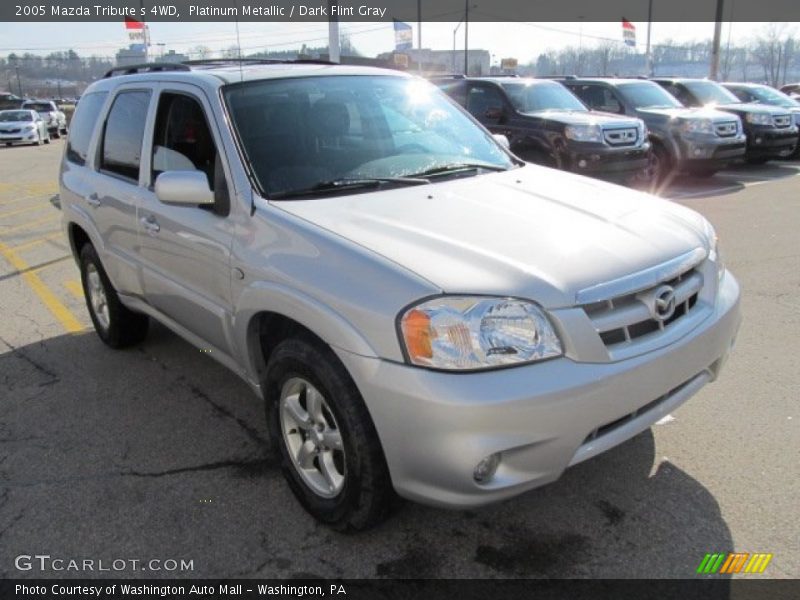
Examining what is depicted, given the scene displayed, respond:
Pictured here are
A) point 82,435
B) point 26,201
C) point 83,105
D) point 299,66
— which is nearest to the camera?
point 82,435

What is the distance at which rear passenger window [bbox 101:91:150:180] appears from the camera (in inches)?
161

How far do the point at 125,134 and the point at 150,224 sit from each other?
2.67 feet

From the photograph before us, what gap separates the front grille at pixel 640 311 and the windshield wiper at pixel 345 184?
1239mm

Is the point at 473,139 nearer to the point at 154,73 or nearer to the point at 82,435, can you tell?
the point at 154,73

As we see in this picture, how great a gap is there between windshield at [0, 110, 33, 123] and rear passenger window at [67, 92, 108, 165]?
26.9 m

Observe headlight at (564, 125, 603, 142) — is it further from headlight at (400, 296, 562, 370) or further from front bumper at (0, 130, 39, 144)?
front bumper at (0, 130, 39, 144)

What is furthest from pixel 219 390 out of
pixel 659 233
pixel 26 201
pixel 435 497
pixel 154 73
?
pixel 26 201

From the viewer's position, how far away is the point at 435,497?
2398 mm

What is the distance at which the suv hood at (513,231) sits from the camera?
2443 millimetres

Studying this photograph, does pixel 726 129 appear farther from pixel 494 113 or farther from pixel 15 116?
pixel 15 116

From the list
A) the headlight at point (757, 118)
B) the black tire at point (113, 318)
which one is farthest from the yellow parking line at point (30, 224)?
the headlight at point (757, 118)

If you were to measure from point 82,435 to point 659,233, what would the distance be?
3122mm

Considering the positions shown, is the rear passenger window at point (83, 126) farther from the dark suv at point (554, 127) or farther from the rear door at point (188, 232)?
the dark suv at point (554, 127)

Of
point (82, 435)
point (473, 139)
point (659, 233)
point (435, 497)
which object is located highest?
point (473, 139)
